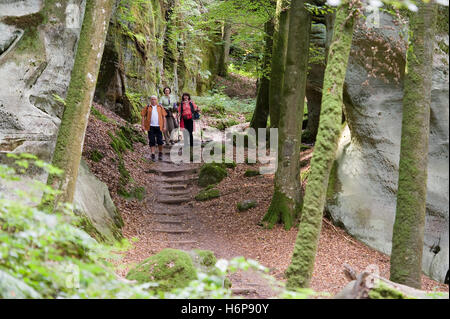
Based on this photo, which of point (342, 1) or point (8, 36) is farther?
point (8, 36)

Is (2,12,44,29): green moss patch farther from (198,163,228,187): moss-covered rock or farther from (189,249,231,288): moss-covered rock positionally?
(198,163,228,187): moss-covered rock

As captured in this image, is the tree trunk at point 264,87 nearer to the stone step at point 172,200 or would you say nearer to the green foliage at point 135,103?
the green foliage at point 135,103

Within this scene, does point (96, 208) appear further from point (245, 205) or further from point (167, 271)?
point (245, 205)

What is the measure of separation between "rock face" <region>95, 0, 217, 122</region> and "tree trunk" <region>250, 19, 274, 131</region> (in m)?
4.97

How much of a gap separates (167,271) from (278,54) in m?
8.65

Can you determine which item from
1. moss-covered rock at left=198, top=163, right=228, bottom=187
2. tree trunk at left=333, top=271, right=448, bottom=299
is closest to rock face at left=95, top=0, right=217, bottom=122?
moss-covered rock at left=198, top=163, right=228, bottom=187

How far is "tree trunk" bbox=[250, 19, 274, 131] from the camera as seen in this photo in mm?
14750

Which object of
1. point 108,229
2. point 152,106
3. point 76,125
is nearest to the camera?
point 76,125

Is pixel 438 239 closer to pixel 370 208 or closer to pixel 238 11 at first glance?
pixel 370 208

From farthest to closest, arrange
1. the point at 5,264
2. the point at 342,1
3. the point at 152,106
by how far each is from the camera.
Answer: the point at 152,106
the point at 342,1
the point at 5,264

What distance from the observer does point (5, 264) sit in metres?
3.47

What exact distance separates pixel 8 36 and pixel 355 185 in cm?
851

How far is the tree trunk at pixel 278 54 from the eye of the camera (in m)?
12.1

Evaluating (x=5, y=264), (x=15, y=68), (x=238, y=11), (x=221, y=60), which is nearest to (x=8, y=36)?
(x=15, y=68)
